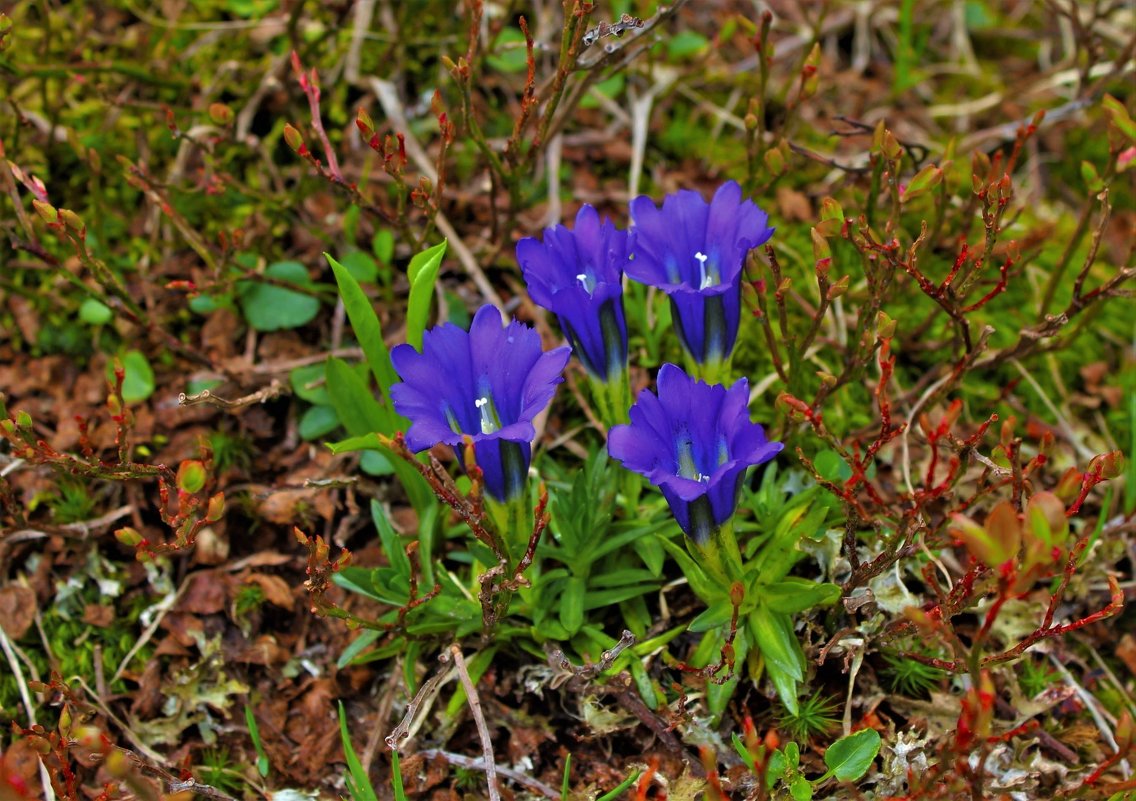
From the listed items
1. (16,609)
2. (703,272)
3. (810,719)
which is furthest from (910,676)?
(16,609)

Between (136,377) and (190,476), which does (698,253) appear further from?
(136,377)

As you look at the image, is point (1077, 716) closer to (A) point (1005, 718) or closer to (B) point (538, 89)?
(A) point (1005, 718)

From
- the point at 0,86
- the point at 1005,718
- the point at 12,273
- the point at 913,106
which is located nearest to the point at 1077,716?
the point at 1005,718

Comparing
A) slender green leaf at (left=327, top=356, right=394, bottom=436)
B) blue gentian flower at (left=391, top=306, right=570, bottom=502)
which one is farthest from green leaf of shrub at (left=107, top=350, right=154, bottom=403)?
blue gentian flower at (left=391, top=306, right=570, bottom=502)

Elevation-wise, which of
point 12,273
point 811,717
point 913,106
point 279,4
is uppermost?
point 279,4

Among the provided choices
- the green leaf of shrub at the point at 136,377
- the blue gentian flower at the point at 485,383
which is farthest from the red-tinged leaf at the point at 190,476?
the green leaf of shrub at the point at 136,377

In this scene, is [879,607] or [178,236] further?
[178,236]
